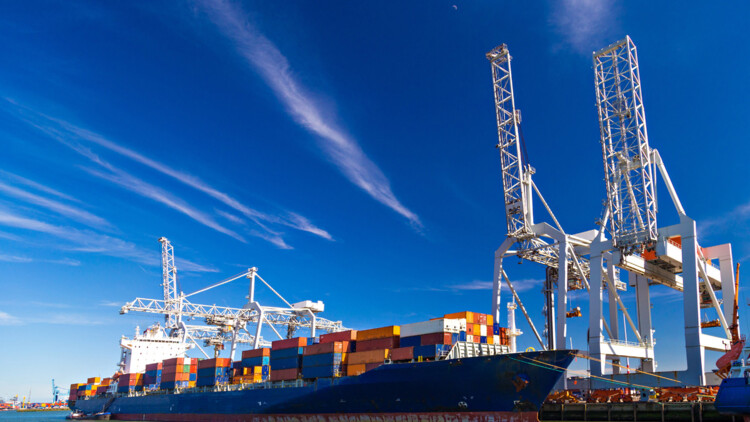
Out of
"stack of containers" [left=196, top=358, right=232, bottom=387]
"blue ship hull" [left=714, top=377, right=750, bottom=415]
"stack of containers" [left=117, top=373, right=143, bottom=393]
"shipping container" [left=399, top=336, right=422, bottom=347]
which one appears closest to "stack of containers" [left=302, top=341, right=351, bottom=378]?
"shipping container" [left=399, top=336, right=422, bottom=347]

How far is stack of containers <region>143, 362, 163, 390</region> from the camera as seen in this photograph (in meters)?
54.2

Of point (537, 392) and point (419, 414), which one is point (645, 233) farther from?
point (419, 414)

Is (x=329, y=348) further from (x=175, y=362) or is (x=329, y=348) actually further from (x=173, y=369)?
(x=173, y=369)

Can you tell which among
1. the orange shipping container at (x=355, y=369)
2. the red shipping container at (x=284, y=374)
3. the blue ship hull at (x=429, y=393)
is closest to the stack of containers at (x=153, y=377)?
the blue ship hull at (x=429, y=393)

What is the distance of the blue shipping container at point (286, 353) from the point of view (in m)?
38.7

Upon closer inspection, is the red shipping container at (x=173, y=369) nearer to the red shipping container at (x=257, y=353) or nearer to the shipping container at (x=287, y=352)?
the red shipping container at (x=257, y=353)

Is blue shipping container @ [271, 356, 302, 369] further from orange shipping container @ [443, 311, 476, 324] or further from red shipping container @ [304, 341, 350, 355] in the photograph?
orange shipping container @ [443, 311, 476, 324]

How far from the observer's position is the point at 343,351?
35.7 m

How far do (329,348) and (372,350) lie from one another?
11.3 feet

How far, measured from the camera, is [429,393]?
29672 millimetres

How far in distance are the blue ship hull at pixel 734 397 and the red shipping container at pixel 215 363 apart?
36.4 m

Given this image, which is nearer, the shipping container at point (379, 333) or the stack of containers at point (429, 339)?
the stack of containers at point (429, 339)

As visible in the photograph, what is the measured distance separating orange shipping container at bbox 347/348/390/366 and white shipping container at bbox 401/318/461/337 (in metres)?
1.80

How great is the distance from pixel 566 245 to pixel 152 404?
4174 centimetres
